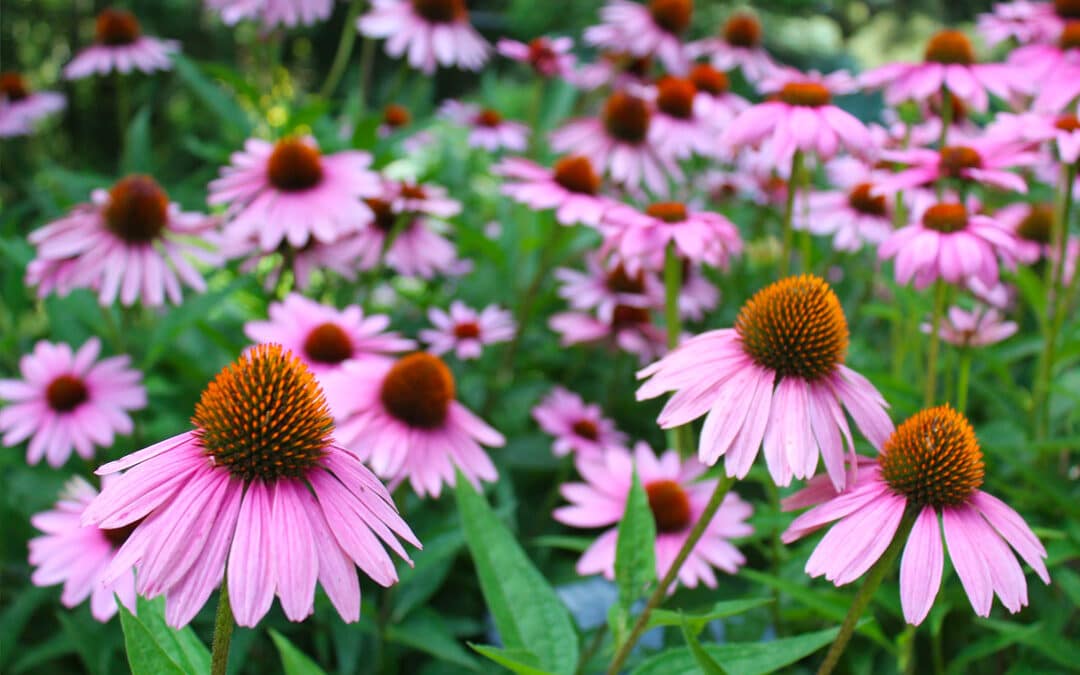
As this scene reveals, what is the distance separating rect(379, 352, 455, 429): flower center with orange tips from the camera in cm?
127

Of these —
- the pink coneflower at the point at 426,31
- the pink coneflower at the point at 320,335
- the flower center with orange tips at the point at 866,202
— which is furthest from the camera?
the pink coneflower at the point at 426,31

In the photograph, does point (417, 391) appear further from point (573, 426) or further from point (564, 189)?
point (564, 189)

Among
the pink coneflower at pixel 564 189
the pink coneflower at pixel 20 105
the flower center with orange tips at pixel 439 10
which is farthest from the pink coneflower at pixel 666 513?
the pink coneflower at pixel 20 105

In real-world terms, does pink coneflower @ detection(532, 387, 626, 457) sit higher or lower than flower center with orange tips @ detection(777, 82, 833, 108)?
lower

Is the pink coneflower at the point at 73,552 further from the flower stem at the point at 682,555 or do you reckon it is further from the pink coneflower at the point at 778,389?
the pink coneflower at the point at 778,389

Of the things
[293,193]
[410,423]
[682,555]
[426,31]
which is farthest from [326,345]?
[426,31]

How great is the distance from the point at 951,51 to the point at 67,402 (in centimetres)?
160

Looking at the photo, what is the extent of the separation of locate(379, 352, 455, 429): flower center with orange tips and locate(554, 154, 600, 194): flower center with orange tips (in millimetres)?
640

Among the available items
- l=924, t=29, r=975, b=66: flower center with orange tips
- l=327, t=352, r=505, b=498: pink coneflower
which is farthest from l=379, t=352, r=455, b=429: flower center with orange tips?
l=924, t=29, r=975, b=66: flower center with orange tips

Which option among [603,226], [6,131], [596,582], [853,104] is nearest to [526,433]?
[596,582]

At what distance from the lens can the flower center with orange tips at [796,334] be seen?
34.6 inches

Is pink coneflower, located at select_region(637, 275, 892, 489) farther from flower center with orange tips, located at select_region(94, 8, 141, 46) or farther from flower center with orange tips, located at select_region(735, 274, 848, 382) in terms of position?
flower center with orange tips, located at select_region(94, 8, 141, 46)

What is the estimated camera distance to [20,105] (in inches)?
107

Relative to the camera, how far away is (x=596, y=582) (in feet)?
5.05
